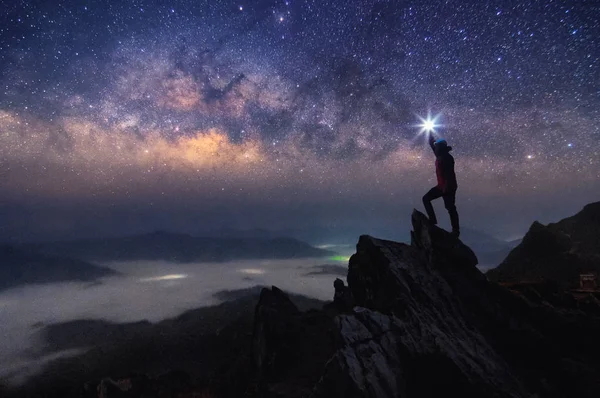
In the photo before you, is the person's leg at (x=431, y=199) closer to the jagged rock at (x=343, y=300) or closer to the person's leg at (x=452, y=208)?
the person's leg at (x=452, y=208)

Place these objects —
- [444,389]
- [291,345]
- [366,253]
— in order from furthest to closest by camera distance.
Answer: [291,345] → [366,253] → [444,389]

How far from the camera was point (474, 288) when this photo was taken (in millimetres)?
14727

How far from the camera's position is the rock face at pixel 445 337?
10734 millimetres

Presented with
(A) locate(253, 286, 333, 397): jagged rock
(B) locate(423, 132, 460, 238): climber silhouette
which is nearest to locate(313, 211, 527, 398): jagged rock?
(B) locate(423, 132, 460, 238): climber silhouette

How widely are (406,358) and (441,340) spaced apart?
1.95m

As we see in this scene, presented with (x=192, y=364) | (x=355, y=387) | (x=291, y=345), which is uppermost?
(x=355, y=387)

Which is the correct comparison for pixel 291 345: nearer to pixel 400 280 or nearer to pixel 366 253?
pixel 366 253

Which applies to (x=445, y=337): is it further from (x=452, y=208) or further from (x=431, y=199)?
(x=431, y=199)

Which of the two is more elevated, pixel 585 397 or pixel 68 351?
pixel 585 397

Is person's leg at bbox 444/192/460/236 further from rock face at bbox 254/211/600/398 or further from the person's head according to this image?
the person's head

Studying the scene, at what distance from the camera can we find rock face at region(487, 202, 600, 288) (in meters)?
36.5

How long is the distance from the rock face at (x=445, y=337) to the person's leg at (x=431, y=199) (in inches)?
17.5

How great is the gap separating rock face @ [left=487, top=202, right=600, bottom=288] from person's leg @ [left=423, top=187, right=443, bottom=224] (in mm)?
25057

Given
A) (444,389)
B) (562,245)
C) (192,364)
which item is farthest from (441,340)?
(192,364)
